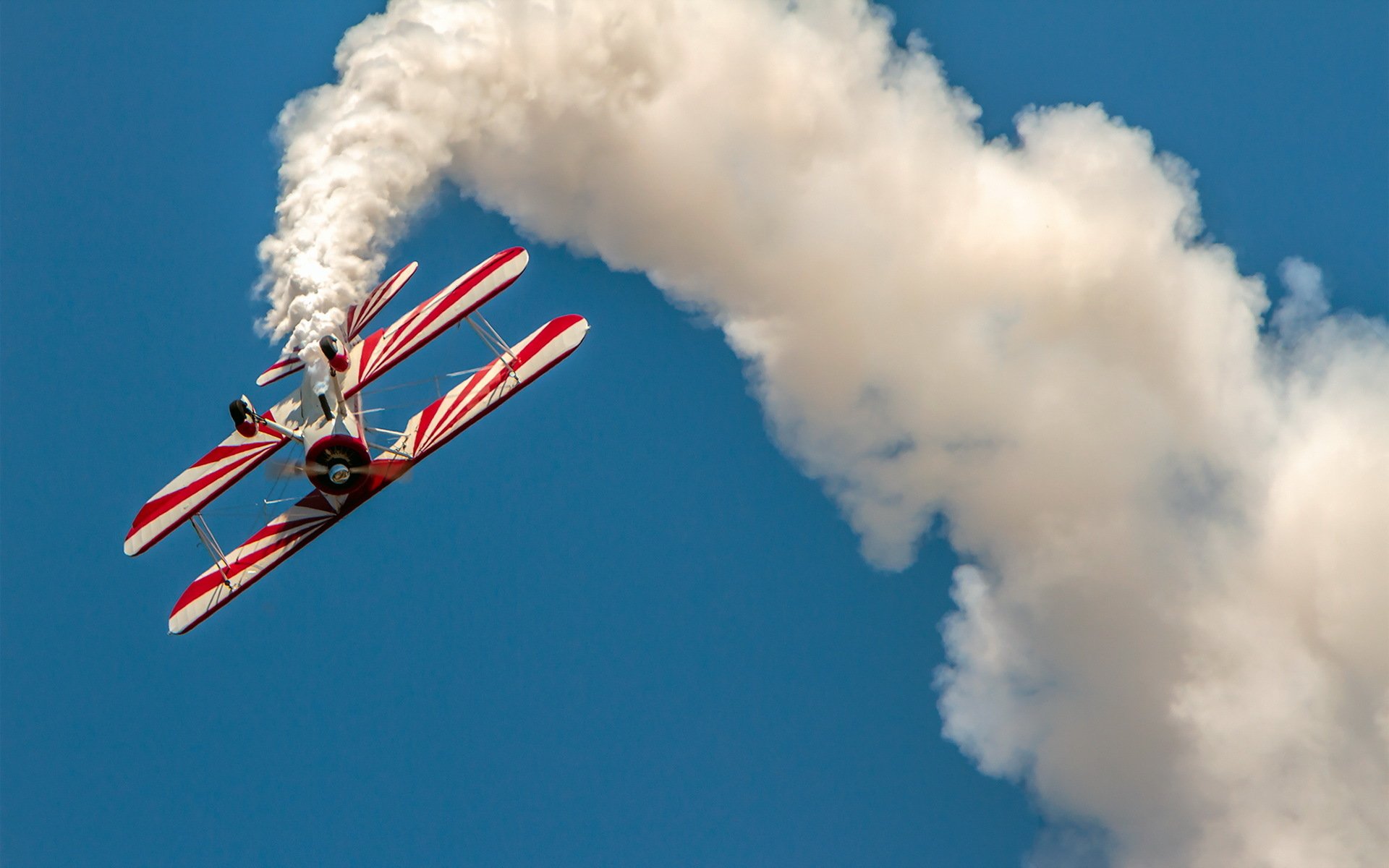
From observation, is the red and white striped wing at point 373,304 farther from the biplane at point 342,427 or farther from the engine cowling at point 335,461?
the engine cowling at point 335,461

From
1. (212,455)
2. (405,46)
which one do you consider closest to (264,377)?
(212,455)

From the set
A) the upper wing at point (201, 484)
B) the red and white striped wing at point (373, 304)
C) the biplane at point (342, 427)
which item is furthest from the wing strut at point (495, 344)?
the upper wing at point (201, 484)

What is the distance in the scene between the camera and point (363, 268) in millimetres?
47531

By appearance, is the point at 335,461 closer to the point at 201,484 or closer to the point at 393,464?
the point at 393,464

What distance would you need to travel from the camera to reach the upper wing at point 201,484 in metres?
44.0

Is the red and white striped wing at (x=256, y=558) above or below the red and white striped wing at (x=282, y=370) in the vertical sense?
below

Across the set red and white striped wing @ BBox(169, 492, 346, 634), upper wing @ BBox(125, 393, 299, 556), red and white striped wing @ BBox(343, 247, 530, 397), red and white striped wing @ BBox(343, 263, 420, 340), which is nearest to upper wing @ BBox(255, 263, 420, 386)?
red and white striped wing @ BBox(343, 263, 420, 340)

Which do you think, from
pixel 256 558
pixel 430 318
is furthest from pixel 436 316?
pixel 256 558

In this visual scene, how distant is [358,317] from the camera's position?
153ft

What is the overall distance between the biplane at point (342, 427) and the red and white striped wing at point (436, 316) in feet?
0.10

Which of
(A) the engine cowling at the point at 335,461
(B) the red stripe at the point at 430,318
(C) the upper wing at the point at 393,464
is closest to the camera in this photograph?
(A) the engine cowling at the point at 335,461

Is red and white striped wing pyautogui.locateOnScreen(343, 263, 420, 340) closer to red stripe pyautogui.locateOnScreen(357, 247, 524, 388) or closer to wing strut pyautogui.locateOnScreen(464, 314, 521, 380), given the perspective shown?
red stripe pyautogui.locateOnScreen(357, 247, 524, 388)

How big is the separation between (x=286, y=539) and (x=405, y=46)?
54.3ft

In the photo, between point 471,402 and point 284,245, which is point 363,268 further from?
point 471,402
